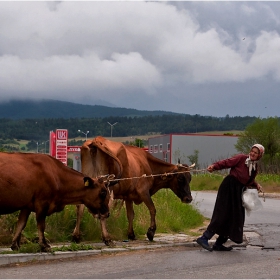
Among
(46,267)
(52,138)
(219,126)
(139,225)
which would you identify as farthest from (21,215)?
(219,126)

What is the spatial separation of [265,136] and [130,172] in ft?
172

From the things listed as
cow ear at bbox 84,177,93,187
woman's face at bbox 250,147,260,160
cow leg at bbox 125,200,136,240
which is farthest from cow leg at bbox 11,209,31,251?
woman's face at bbox 250,147,260,160

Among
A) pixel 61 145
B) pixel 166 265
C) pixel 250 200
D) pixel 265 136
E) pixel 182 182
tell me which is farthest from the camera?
pixel 265 136

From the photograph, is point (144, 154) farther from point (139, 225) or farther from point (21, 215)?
point (21, 215)

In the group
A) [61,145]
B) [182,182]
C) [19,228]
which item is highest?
[61,145]

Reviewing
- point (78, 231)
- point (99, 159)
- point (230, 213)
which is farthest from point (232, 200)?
point (78, 231)

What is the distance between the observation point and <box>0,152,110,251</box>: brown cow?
10.8m

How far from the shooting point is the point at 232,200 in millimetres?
12469

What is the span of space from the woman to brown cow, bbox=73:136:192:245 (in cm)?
145

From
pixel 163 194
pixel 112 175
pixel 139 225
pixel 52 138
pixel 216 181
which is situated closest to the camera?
pixel 112 175

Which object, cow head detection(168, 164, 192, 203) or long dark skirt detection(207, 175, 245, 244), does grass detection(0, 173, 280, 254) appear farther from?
long dark skirt detection(207, 175, 245, 244)

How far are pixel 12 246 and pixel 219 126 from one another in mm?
189145

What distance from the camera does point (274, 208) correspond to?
23859mm

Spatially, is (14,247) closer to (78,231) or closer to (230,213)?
(78,231)
